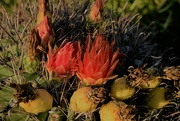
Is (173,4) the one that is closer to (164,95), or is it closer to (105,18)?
(105,18)

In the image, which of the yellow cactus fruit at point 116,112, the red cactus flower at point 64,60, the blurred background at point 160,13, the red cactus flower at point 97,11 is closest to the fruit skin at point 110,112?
the yellow cactus fruit at point 116,112

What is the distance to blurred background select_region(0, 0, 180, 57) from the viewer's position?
5.57 feet

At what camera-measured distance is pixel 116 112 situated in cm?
86

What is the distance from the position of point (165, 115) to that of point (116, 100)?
0.68 ft

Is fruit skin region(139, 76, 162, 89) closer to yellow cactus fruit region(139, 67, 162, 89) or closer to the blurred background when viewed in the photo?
yellow cactus fruit region(139, 67, 162, 89)

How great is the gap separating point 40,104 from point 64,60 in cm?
12

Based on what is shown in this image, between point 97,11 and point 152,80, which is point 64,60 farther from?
point 97,11

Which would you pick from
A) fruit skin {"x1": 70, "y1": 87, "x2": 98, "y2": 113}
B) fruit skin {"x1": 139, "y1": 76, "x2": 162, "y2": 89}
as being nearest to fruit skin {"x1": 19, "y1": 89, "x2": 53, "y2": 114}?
fruit skin {"x1": 70, "y1": 87, "x2": 98, "y2": 113}

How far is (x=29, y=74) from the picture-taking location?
1.00 metres

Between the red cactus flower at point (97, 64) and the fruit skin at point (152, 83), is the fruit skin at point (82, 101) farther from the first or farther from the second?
the fruit skin at point (152, 83)

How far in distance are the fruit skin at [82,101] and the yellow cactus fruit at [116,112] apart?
0.08 ft

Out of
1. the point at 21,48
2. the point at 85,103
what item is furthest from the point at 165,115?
the point at 21,48

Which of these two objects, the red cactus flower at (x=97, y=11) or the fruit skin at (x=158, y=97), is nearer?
the fruit skin at (x=158, y=97)

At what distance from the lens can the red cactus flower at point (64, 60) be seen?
0.91 m
